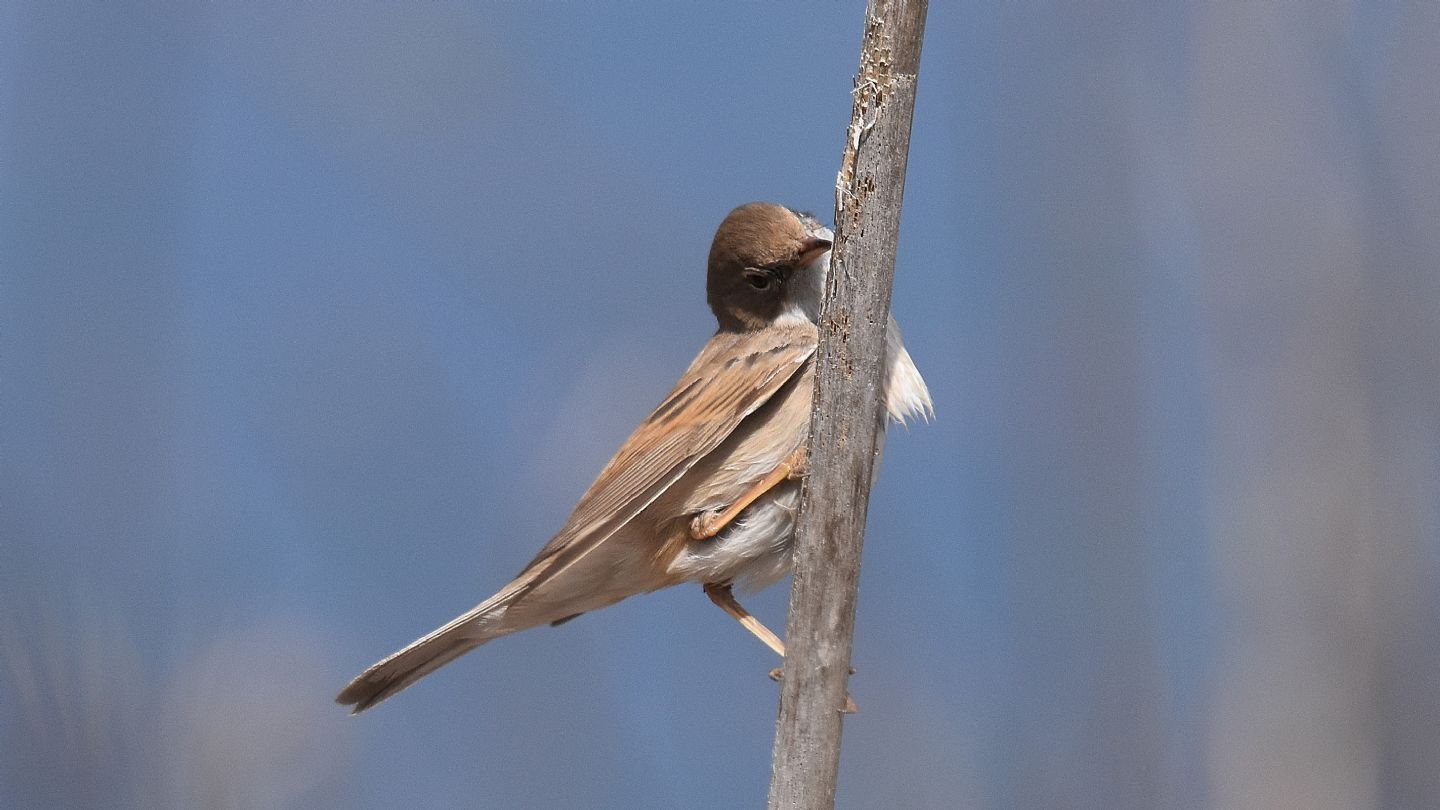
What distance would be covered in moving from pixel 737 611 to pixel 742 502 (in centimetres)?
47

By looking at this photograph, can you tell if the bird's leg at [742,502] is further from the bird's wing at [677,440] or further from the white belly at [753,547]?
the bird's wing at [677,440]

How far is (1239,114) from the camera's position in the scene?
11.6 feet

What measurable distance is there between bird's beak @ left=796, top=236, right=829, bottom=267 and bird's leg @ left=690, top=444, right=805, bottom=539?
2.11 feet

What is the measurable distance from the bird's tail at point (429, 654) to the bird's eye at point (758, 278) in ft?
4.01

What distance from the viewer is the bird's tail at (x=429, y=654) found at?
140 inches

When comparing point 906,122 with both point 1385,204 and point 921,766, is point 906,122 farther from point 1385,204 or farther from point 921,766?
point 921,766

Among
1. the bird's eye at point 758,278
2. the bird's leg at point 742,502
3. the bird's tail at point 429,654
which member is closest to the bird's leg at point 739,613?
the bird's leg at point 742,502

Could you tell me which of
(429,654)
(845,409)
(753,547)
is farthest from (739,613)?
(845,409)

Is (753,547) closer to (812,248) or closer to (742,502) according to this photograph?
(742,502)

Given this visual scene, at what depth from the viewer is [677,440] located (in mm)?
3615

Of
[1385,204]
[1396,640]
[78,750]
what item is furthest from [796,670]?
[1385,204]

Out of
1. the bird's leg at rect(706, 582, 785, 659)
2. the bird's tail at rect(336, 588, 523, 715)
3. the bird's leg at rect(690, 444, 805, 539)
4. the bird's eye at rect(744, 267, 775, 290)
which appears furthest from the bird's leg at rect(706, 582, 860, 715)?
the bird's eye at rect(744, 267, 775, 290)

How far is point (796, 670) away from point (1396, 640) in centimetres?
179

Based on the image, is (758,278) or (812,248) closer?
(812,248)
